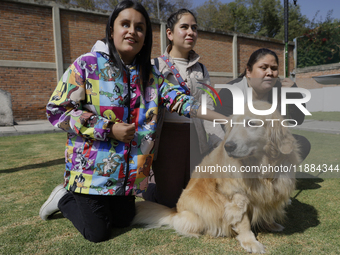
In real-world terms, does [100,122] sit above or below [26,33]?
below

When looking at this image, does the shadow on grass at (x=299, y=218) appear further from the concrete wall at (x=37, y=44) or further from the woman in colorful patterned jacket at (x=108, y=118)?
the concrete wall at (x=37, y=44)

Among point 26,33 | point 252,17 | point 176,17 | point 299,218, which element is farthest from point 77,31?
point 252,17

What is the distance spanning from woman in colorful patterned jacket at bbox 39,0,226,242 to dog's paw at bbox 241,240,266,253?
3.23 feet

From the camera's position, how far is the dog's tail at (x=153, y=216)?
2.25 meters

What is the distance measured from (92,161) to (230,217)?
124cm

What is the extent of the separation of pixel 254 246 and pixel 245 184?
0.48 m

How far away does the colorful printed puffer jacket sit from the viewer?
1953 mm

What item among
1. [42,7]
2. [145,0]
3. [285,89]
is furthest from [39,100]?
[145,0]

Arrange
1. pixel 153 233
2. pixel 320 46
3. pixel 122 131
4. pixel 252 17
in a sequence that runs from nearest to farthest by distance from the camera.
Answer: pixel 122 131, pixel 153 233, pixel 320 46, pixel 252 17

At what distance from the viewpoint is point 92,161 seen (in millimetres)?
2000

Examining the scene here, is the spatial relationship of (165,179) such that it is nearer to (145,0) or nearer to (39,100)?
(39,100)

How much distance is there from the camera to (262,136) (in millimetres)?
1971

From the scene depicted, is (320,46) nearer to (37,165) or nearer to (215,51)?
(215,51)

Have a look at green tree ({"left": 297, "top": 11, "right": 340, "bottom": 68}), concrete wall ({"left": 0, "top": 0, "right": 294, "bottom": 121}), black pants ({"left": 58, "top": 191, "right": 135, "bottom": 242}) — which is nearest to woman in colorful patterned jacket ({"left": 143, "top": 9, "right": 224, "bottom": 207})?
black pants ({"left": 58, "top": 191, "right": 135, "bottom": 242})
